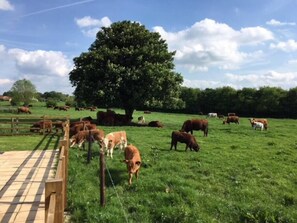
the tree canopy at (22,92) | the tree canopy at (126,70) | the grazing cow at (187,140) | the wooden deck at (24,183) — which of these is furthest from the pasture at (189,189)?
the tree canopy at (22,92)

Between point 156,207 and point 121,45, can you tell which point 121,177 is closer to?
point 156,207

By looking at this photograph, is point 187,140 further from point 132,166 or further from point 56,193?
point 56,193

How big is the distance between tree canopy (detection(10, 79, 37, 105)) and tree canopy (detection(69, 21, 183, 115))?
2353 inches

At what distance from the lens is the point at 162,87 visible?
122 ft

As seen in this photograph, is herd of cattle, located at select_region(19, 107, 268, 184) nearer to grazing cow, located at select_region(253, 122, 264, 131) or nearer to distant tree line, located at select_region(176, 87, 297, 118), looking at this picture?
grazing cow, located at select_region(253, 122, 264, 131)

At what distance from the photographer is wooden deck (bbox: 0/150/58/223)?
7.75 metres

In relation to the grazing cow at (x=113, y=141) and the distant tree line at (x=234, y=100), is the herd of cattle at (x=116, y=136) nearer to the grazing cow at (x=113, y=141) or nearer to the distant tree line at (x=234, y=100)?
the grazing cow at (x=113, y=141)

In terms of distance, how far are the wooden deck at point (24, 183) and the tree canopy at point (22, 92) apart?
81010mm

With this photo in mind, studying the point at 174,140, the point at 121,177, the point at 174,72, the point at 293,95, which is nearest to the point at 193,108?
the point at 293,95

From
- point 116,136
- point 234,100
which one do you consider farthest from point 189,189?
point 234,100

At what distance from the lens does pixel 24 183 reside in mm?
10484

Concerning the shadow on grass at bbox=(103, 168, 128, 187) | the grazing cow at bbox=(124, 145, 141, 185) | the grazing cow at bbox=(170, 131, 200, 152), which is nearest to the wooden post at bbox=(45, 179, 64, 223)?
the shadow on grass at bbox=(103, 168, 128, 187)

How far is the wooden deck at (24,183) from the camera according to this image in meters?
7.75

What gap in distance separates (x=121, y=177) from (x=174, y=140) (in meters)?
7.13
